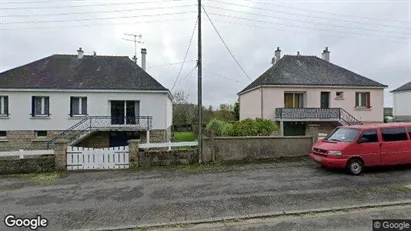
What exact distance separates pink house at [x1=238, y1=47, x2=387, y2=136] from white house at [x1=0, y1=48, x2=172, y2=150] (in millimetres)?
8881

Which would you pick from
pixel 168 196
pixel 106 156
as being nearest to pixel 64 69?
pixel 106 156

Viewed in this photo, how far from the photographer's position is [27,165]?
10242 mm

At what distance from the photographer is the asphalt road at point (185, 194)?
5754mm

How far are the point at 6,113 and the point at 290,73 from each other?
72.5 feet

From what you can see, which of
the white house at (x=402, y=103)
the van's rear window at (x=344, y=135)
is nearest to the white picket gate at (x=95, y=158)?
the van's rear window at (x=344, y=135)

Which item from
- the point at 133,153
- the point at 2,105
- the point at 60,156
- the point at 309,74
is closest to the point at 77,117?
the point at 2,105

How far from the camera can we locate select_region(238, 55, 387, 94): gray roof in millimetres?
21734

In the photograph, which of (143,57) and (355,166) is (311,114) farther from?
(143,57)

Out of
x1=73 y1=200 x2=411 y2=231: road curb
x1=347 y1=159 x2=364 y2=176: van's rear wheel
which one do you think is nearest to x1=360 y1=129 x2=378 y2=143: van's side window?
x1=347 y1=159 x2=364 y2=176: van's rear wheel

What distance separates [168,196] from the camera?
6.93 m

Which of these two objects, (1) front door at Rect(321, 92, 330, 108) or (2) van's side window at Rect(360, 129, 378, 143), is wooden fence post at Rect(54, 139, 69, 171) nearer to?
(2) van's side window at Rect(360, 129, 378, 143)

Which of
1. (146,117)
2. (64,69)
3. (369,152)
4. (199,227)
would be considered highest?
(64,69)

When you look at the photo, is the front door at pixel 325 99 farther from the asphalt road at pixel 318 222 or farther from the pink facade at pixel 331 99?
the asphalt road at pixel 318 222

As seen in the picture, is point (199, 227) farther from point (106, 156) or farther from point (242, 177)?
point (106, 156)
